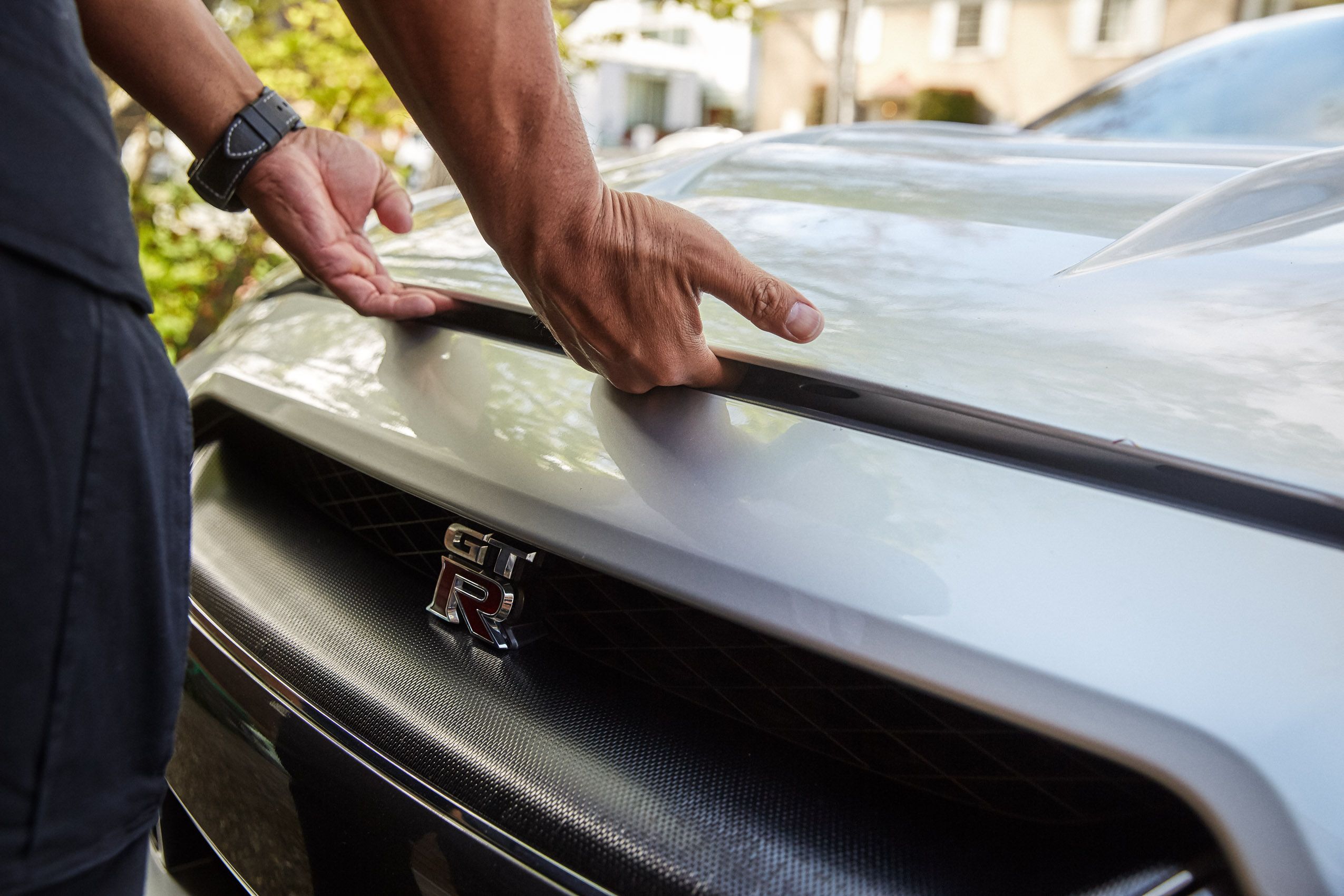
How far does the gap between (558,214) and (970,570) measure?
477mm

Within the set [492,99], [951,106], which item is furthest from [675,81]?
[492,99]

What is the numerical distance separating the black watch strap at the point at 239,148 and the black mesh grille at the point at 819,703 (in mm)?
566

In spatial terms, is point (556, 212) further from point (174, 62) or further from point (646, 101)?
point (646, 101)

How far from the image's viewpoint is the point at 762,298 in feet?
3.14

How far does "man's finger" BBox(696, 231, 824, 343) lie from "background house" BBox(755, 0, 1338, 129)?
2026 centimetres

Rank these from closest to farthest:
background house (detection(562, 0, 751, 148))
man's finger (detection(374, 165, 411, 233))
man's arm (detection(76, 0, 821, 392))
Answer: man's arm (detection(76, 0, 821, 392)) → man's finger (detection(374, 165, 411, 233)) → background house (detection(562, 0, 751, 148))

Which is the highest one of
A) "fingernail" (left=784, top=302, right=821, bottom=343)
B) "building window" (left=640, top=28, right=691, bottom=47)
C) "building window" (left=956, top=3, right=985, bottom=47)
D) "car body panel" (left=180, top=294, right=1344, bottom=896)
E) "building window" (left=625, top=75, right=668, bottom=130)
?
"fingernail" (left=784, top=302, right=821, bottom=343)

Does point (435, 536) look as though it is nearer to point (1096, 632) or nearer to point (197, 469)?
point (197, 469)

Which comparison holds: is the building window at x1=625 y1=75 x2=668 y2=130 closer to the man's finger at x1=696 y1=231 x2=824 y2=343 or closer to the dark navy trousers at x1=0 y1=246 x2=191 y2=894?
the man's finger at x1=696 y1=231 x2=824 y2=343

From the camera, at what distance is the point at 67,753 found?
69 centimetres

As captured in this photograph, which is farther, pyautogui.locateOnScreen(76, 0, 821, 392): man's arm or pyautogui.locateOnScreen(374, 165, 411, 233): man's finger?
pyautogui.locateOnScreen(374, 165, 411, 233): man's finger

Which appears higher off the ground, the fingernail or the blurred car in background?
the fingernail

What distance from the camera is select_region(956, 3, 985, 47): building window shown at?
2358 centimetres

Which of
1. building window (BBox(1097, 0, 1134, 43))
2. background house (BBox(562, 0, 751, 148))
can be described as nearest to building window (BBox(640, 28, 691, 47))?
background house (BBox(562, 0, 751, 148))
